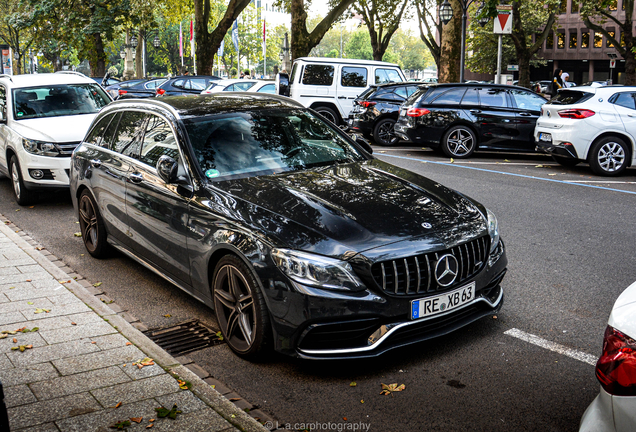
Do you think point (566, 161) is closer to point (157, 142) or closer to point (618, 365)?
point (157, 142)

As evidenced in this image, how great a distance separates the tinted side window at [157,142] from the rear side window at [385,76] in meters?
14.9

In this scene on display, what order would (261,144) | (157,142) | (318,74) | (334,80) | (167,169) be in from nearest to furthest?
1. (167,169)
2. (261,144)
3. (157,142)
4. (318,74)
5. (334,80)

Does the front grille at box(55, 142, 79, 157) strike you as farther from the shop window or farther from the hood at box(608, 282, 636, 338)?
the shop window

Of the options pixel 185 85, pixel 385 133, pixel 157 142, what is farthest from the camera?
pixel 185 85

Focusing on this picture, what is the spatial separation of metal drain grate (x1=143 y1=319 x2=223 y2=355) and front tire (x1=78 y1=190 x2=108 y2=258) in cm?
199

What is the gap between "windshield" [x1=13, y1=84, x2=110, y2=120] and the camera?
10.4 metres

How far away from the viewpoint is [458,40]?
2119cm

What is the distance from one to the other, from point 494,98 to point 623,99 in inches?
129

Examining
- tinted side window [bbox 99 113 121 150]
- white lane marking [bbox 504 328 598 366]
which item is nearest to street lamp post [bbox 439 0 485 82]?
tinted side window [bbox 99 113 121 150]

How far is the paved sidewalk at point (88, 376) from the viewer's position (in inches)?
135

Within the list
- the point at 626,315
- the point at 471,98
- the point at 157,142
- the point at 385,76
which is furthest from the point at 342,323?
Result: the point at 385,76

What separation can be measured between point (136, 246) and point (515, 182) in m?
7.60

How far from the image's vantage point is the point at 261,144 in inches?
210

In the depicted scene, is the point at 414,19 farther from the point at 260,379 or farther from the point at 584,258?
the point at 260,379
